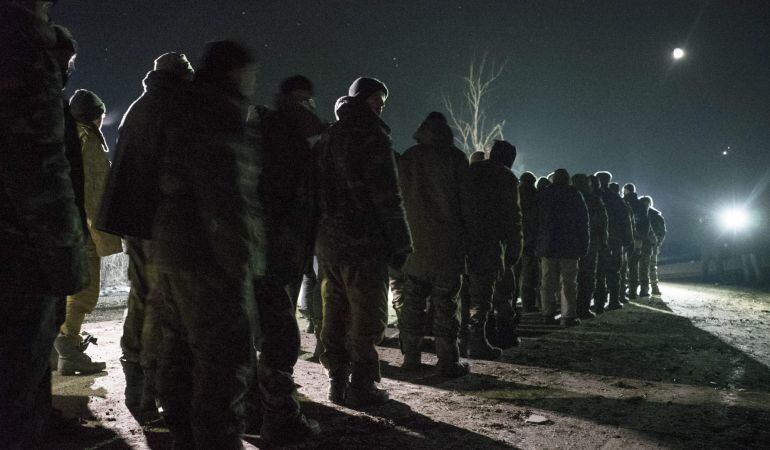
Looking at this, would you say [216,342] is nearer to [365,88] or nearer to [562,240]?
[365,88]

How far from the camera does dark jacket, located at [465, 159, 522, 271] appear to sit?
6.05 meters

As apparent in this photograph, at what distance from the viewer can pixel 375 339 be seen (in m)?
4.08

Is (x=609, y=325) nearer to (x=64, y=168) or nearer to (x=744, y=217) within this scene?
(x=64, y=168)

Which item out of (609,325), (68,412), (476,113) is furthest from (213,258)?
(476,113)

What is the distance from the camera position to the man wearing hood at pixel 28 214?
1836 mm

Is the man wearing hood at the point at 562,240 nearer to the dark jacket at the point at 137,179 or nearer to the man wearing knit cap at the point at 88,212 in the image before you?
the man wearing knit cap at the point at 88,212

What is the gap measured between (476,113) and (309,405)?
2108cm

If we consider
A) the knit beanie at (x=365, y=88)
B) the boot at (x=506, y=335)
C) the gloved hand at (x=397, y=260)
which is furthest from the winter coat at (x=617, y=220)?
the gloved hand at (x=397, y=260)

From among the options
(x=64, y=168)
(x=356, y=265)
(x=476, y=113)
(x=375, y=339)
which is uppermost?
(x=476, y=113)

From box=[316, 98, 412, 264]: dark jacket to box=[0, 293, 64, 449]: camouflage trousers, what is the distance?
7.22 feet

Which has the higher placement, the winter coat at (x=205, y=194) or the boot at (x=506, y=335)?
the winter coat at (x=205, y=194)

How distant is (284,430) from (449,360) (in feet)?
7.06

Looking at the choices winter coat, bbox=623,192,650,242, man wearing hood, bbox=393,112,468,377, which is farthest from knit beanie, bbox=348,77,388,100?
winter coat, bbox=623,192,650,242

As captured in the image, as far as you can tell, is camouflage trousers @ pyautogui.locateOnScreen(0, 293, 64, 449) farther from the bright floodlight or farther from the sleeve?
the bright floodlight
